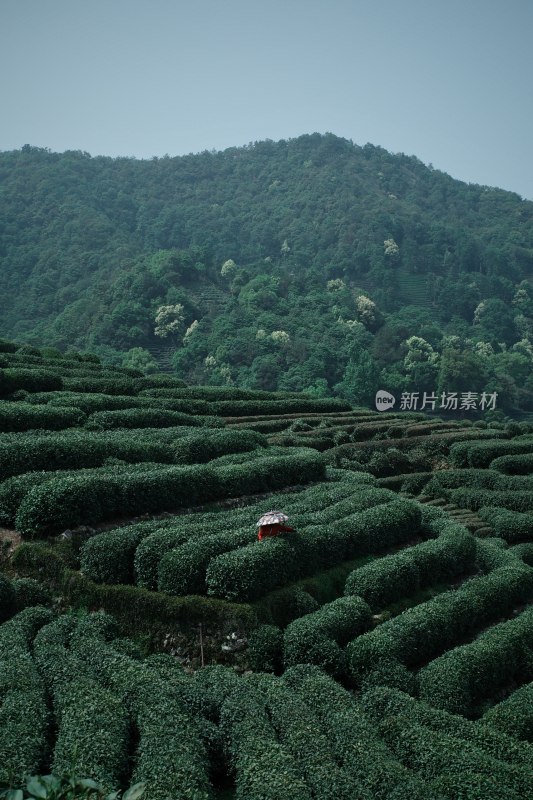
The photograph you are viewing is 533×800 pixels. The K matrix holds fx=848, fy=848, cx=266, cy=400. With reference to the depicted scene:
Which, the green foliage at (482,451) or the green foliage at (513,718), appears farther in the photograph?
the green foliage at (482,451)

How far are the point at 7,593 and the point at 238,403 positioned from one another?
2127cm

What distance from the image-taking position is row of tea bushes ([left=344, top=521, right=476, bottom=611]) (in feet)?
51.2

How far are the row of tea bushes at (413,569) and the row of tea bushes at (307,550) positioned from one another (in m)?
0.62

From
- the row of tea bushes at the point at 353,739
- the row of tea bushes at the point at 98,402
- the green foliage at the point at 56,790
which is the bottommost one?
the row of tea bushes at the point at 353,739

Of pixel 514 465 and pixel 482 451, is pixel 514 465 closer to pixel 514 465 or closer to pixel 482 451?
pixel 514 465

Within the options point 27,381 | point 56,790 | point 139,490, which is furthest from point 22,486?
point 27,381

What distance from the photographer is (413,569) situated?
54.4ft

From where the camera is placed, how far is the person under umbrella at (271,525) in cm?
1493

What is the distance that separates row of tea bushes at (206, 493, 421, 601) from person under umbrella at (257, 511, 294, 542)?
0.66ft

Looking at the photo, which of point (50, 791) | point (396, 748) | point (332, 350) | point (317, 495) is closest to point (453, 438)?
point (317, 495)

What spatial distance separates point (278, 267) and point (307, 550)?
94.8m

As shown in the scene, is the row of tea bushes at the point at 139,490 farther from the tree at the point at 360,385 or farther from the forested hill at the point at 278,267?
the tree at the point at 360,385

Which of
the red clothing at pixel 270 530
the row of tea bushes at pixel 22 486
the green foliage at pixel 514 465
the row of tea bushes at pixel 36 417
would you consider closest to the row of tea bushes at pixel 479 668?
the red clothing at pixel 270 530

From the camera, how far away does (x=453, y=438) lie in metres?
34.1
